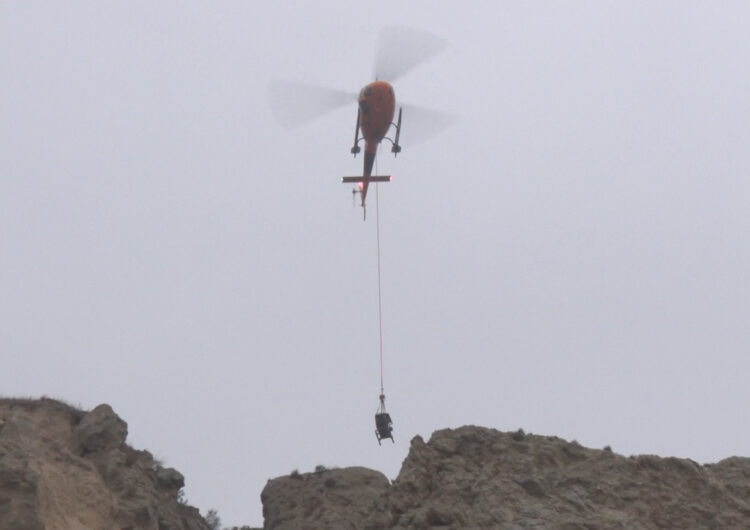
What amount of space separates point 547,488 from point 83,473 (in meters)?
10.8

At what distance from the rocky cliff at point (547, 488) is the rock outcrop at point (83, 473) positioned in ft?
21.4

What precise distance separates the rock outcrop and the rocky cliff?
6529 mm

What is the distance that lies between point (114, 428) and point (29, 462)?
4.13 m

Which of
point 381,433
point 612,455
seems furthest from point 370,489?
point 612,455

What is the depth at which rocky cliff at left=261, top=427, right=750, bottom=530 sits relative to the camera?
2197 centimetres

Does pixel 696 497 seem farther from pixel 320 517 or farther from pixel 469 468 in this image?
pixel 320 517

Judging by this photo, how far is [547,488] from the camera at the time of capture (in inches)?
890

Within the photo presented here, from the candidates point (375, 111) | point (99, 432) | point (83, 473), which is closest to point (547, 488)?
point (83, 473)

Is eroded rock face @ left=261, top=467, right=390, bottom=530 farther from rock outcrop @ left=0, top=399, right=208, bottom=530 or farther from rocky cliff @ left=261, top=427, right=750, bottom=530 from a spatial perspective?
rocky cliff @ left=261, top=427, right=750, bottom=530

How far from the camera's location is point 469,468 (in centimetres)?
2344

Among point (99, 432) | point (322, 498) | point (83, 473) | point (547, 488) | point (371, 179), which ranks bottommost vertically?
point (547, 488)

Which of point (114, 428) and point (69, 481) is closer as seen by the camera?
point (69, 481)

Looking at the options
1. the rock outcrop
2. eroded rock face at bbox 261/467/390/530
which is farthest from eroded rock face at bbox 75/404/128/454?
eroded rock face at bbox 261/467/390/530

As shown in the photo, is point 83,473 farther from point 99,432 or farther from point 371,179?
point 371,179
